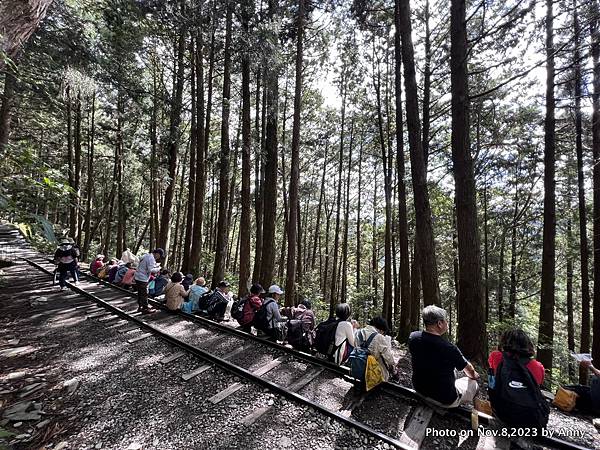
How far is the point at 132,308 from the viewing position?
328 inches

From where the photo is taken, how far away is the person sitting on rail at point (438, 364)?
348cm

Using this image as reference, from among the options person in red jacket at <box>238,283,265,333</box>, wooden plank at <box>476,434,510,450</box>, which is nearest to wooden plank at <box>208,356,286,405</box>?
person in red jacket at <box>238,283,265,333</box>

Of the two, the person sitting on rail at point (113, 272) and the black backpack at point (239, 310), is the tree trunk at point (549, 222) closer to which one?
the black backpack at point (239, 310)

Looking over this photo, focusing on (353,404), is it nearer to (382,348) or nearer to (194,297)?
(382,348)

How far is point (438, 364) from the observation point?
353 cm

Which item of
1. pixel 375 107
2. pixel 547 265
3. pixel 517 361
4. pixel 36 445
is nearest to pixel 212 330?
pixel 36 445

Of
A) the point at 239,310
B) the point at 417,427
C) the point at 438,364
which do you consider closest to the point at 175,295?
the point at 239,310

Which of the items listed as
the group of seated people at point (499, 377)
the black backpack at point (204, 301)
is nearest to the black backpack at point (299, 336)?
the group of seated people at point (499, 377)

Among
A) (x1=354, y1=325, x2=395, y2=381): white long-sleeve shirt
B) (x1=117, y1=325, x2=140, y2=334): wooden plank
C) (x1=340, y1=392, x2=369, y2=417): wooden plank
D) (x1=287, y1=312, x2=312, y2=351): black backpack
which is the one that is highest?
(x1=354, y1=325, x2=395, y2=381): white long-sleeve shirt

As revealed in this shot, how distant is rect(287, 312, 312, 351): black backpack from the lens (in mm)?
5680

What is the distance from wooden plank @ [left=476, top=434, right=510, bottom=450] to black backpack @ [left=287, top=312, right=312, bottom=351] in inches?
122

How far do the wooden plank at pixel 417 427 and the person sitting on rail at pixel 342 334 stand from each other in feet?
4.58

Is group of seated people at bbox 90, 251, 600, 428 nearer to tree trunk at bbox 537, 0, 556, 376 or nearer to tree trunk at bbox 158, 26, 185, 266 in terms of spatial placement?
tree trunk at bbox 537, 0, 556, 376

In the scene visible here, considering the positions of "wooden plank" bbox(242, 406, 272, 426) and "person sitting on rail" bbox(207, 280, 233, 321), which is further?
"person sitting on rail" bbox(207, 280, 233, 321)
